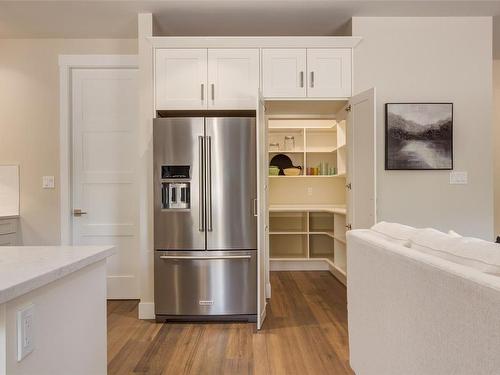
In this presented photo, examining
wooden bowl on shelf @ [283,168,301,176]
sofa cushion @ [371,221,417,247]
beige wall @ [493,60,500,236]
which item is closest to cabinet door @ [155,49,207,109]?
sofa cushion @ [371,221,417,247]

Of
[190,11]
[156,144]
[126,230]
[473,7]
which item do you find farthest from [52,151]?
[473,7]

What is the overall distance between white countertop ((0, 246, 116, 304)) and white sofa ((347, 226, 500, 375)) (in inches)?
44.3

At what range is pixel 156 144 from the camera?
298 cm

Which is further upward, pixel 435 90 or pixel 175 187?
pixel 435 90

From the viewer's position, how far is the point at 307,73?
3.20 metres

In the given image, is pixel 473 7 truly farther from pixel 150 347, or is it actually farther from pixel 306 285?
pixel 150 347

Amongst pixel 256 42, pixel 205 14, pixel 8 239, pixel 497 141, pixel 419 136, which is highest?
pixel 205 14

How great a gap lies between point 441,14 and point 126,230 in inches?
147

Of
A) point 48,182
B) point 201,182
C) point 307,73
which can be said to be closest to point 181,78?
point 201,182

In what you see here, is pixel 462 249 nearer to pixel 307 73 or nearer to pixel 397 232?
pixel 397 232

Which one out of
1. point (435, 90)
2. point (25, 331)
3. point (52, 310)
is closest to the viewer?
point (25, 331)

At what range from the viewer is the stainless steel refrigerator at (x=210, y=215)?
296 cm

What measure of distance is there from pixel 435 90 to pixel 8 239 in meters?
4.45

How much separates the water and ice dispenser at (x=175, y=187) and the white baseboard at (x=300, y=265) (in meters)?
2.29
